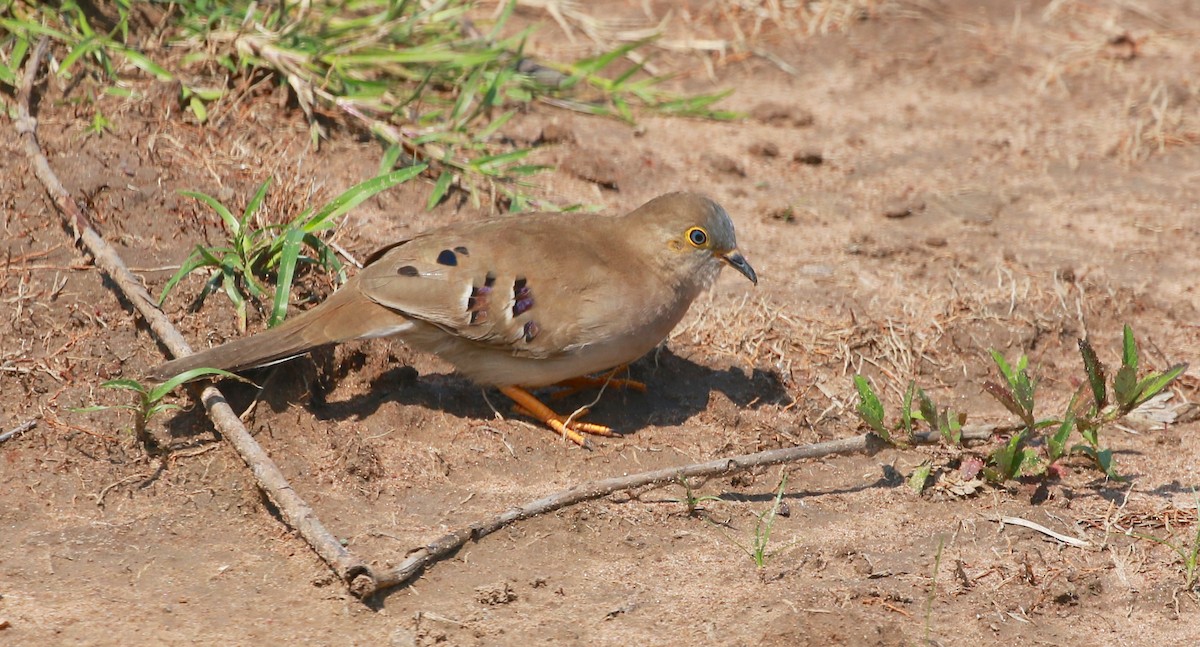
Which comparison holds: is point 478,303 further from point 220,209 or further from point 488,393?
point 220,209

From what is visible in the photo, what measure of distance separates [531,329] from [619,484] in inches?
31.0

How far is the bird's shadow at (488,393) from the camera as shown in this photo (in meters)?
5.28

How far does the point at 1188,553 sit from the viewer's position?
4699mm

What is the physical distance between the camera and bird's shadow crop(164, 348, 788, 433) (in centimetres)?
528

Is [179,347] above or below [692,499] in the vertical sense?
above

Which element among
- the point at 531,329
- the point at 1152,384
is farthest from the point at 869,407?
the point at 531,329

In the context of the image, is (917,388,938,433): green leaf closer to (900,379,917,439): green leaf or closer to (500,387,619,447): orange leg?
(900,379,917,439): green leaf

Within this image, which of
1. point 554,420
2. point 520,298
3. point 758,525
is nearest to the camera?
point 758,525

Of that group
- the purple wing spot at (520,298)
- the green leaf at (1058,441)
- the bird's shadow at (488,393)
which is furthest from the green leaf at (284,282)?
the green leaf at (1058,441)

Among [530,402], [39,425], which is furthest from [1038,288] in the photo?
[39,425]

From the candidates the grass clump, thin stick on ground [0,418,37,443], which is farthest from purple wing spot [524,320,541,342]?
thin stick on ground [0,418,37,443]

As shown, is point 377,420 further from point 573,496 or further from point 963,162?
point 963,162

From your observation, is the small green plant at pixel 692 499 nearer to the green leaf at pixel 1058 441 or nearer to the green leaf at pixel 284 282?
the green leaf at pixel 1058 441

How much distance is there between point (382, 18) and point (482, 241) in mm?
2559
